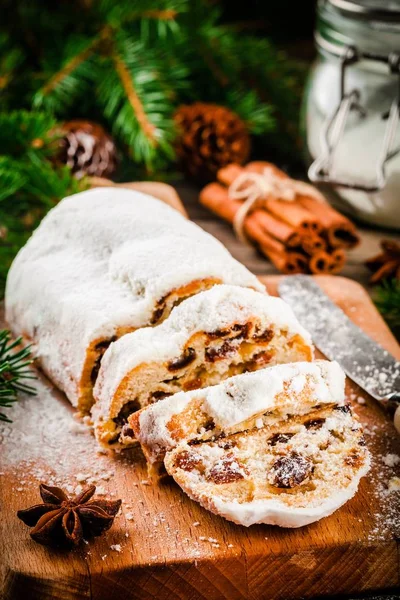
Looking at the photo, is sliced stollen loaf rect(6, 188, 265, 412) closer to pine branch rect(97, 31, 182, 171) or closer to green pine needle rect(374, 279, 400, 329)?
green pine needle rect(374, 279, 400, 329)

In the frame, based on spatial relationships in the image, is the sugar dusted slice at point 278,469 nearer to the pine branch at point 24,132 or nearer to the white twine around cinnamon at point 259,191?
the white twine around cinnamon at point 259,191

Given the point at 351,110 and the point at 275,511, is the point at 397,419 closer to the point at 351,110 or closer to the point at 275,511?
the point at 275,511

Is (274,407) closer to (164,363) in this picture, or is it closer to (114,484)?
(164,363)

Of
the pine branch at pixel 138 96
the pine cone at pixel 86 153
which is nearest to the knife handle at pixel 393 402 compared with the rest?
the pine branch at pixel 138 96

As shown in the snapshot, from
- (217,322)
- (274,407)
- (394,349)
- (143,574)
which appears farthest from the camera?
(394,349)

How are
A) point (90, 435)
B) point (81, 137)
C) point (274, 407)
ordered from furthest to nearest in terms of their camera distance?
point (81, 137), point (90, 435), point (274, 407)

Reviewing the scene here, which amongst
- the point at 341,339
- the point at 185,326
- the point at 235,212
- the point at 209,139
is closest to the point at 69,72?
the point at 209,139

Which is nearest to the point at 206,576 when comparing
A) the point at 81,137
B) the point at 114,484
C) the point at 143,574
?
the point at 143,574
